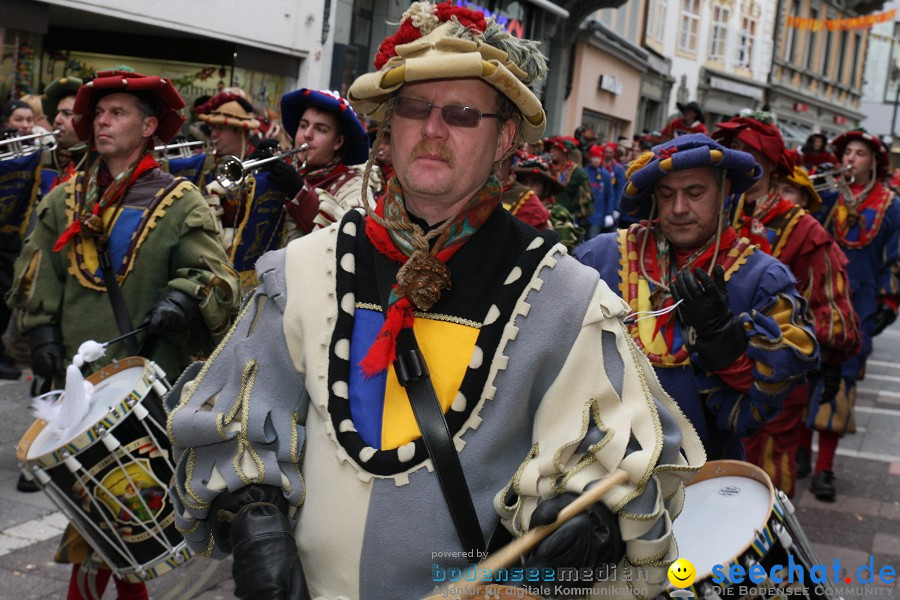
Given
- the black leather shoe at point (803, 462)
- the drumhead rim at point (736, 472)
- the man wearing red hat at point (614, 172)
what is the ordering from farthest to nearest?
the man wearing red hat at point (614, 172) → the black leather shoe at point (803, 462) → the drumhead rim at point (736, 472)

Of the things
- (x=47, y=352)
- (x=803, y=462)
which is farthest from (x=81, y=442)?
(x=803, y=462)

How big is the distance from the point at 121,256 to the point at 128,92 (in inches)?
30.1

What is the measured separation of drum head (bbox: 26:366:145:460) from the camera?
357 cm

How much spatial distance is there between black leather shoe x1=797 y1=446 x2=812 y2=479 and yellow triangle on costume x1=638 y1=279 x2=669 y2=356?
428 cm

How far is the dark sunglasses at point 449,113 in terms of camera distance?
2.48 metres

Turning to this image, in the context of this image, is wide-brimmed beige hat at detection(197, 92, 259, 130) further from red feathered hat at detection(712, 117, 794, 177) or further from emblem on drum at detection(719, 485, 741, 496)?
emblem on drum at detection(719, 485, 741, 496)

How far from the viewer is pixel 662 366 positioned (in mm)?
3967

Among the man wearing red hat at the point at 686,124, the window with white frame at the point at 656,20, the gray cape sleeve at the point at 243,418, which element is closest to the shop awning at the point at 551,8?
the window with white frame at the point at 656,20

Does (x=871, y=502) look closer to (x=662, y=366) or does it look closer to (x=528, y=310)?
(x=662, y=366)

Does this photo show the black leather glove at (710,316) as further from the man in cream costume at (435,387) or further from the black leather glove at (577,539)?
the black leather glove at (577,539)

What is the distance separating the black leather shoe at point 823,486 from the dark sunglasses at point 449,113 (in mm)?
5582

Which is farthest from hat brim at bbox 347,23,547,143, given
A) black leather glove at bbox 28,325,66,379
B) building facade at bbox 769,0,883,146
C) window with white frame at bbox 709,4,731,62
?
building facade at bbox 769,0,883,146

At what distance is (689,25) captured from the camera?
3703cm

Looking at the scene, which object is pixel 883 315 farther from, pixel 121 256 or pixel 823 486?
pixel 121 256
